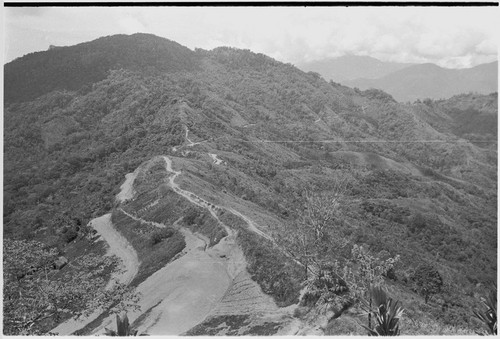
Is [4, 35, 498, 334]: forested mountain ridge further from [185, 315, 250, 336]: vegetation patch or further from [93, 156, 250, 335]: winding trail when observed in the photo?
[93, 156, 250, 335]: winding trail

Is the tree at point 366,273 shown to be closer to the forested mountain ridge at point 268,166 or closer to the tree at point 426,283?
the forested mountain ridge at point 268,166

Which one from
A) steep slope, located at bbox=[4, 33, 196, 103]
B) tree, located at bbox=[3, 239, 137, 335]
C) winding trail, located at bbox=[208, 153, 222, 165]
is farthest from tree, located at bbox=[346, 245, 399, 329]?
steep slope, located at bbox=[4, 33, 196, 103]

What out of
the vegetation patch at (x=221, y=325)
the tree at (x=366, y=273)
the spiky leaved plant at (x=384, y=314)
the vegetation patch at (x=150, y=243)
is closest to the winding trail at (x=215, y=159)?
the vegetation patch at (x=150, y=243)

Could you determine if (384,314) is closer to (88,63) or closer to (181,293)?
(181,293)

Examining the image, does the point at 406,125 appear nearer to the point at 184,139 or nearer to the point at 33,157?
the point at 184,139

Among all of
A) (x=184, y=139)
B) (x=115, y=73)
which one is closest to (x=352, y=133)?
(x=115, y=73)

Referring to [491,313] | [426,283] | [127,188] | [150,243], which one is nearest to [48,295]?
[150,243]

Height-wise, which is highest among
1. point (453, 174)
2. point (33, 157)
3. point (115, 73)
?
point (115, 73)
